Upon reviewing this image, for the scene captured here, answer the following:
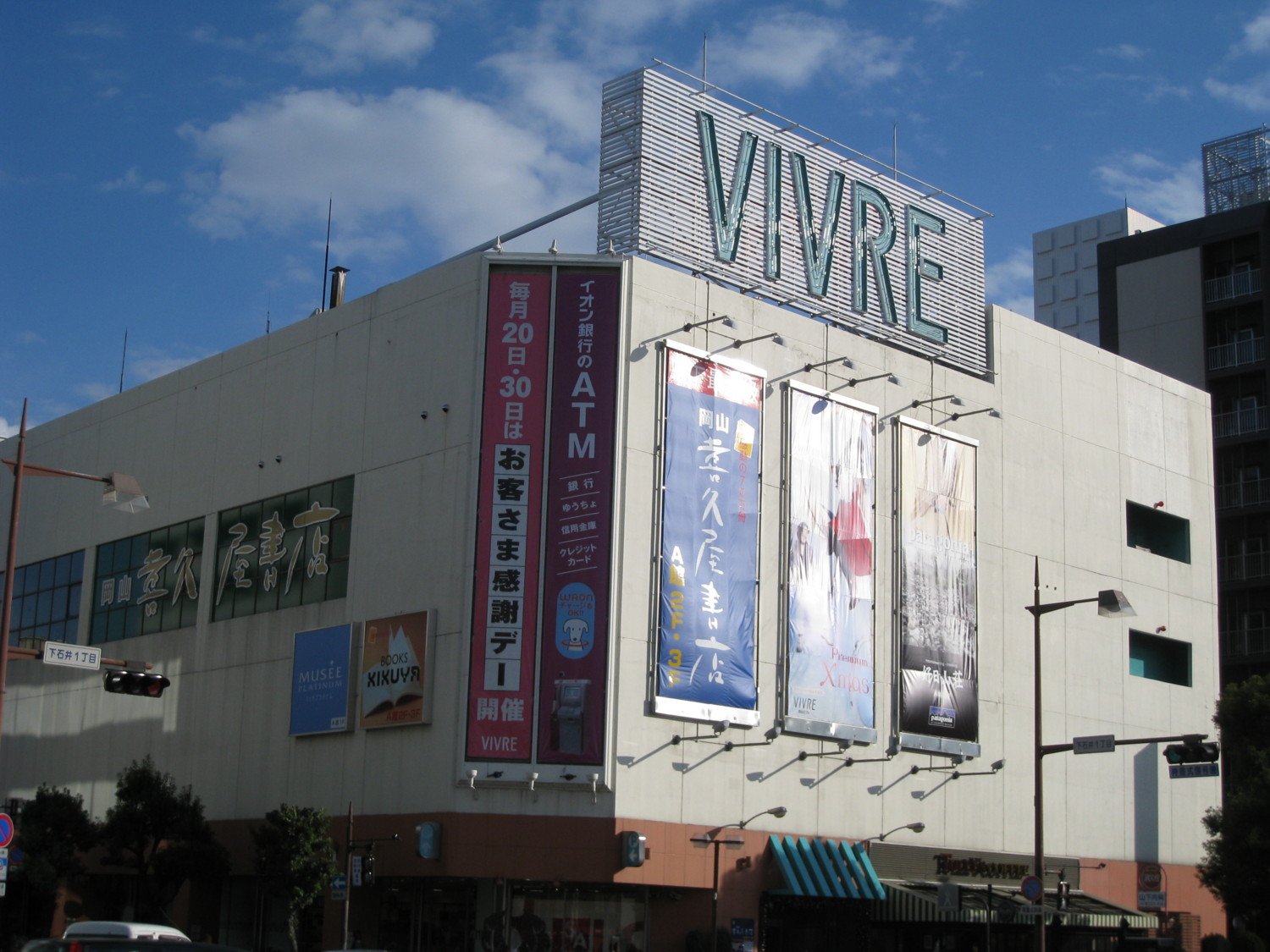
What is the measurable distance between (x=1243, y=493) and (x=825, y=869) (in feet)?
122

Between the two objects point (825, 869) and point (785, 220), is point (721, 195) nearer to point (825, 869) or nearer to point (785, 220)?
point (785, 220)

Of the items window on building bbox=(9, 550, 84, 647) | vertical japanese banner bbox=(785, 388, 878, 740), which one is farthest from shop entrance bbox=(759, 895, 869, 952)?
window on building bbox=(9, 550, 84, 647)

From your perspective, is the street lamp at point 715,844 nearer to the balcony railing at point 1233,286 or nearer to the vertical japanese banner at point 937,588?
the vertical japanese banner at point 937,588

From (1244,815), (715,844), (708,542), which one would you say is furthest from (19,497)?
(1244,815)

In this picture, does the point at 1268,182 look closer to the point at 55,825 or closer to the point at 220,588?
the point at 220,588

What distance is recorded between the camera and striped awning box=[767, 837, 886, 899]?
3784 centimetres

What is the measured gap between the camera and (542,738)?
35.8m

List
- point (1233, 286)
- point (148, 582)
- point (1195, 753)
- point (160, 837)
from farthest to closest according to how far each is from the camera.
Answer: point (1233, 286) < point (148, 582) < point (160, 837) < point (1195, 753)

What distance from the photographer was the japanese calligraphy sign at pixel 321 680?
39719 mm

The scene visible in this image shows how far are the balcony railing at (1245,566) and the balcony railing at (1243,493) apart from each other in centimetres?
226

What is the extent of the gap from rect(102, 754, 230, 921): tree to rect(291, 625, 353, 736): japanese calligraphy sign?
3673 mm

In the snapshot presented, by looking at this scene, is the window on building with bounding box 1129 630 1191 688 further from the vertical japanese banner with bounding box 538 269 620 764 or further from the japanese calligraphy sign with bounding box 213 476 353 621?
the japanese calligraphy sign with bounding box 213 476 353 621

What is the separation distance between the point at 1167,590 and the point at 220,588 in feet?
105

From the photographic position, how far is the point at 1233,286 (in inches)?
2704
